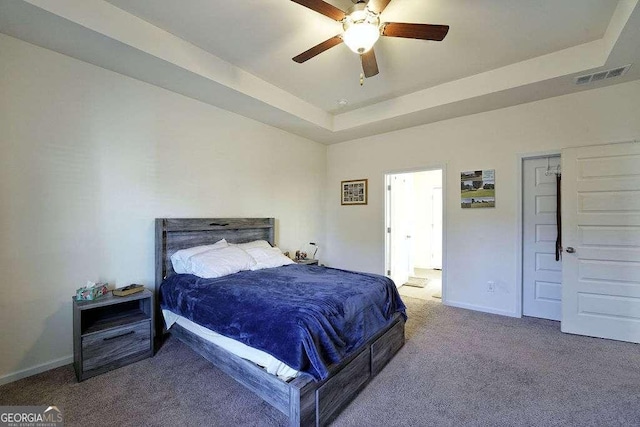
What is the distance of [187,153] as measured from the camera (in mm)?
3195

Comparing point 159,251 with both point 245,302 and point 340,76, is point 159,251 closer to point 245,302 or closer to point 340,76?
point 245,302

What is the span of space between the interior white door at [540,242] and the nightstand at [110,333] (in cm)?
438

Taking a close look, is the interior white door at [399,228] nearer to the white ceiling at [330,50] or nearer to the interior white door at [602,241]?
the white ceiling at [330,50]

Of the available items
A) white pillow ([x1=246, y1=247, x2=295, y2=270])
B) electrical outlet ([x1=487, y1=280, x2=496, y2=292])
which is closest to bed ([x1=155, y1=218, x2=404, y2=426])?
white pillow ([x1=246, y1=247, x2=295, y2=270])

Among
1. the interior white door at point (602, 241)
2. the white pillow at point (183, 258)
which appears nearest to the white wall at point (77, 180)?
the white pillow at point (183, 258)

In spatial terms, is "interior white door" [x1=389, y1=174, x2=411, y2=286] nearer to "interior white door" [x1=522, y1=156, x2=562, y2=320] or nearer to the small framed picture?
the small framed picture

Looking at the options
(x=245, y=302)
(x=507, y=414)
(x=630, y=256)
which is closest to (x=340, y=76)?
(x=245, y=302)

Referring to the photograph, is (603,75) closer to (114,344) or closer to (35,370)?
(114,344)

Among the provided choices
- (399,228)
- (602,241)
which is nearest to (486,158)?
(602,241)

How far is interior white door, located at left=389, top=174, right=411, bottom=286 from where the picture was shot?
473cm

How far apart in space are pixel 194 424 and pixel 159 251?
171 centimetres

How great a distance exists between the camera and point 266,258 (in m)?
3.33

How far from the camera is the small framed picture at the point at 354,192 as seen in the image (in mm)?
4824

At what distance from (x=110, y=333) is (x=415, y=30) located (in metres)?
3.33
